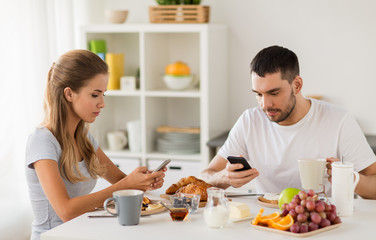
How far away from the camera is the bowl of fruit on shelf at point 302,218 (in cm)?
163

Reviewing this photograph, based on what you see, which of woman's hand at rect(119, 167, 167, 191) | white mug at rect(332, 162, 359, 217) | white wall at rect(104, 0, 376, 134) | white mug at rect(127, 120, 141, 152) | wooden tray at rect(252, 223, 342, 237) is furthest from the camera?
white mug at rect(127, 120, 141, 152)

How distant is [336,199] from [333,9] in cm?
198

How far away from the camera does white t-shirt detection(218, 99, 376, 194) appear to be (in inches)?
90.9

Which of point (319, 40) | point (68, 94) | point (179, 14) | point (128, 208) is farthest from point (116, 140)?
point (128, 208)

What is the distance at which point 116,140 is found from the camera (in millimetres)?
3809

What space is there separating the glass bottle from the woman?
1.25ft

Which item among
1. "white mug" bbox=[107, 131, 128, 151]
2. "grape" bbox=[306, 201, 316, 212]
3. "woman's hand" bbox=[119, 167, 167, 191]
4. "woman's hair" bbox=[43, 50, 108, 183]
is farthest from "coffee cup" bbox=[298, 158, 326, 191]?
"white mug" bbox=[107, 131, 128, 151]

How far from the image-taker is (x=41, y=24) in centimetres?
332

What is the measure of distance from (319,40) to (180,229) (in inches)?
87.5

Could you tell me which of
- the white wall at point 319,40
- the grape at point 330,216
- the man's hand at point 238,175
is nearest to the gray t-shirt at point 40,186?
the man's hand at point 238,175

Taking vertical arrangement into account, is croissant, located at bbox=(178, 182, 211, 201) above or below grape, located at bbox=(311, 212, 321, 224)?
below

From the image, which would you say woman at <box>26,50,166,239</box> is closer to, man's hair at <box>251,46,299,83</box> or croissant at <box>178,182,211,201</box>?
croissant at <box>178,182,211,201</box>


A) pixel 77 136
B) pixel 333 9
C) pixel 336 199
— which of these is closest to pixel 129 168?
pixel 77 136

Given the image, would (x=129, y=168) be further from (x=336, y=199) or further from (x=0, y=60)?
(x=336, y=199)
